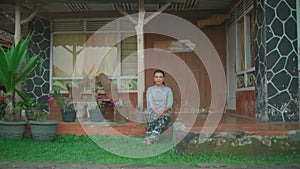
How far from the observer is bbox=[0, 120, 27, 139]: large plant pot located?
4.83 meters

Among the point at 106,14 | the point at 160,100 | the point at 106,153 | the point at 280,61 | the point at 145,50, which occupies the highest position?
the point at 106,14

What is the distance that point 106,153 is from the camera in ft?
13.5

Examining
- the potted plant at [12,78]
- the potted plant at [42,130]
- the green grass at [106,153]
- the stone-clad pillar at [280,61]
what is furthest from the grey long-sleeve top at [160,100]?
the potted plant at [12,78]

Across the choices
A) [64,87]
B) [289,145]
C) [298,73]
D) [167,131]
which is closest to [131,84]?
[64,87]

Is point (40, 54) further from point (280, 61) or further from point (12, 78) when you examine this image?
point (280, 61)

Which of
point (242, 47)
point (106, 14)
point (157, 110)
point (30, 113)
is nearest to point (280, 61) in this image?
point (242, 47)

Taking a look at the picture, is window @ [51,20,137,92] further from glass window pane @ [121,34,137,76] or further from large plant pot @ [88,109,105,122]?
large plant pot @ [88,109,105,122]

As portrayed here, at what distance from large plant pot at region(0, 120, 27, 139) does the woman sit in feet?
6.01

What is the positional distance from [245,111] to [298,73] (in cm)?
156

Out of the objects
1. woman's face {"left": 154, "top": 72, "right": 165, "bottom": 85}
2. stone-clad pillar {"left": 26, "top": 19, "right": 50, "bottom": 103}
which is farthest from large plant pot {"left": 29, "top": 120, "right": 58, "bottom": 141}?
stone-clad pillar {"left": 26, "top": 19, "right": 50, "bottom": 103}

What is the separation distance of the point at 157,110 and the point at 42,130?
63.6 inches

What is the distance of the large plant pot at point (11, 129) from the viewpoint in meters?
4.83

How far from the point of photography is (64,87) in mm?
7977

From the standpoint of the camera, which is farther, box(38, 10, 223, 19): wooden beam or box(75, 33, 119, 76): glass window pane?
box(75, 33, 119, 76): glass window pane
